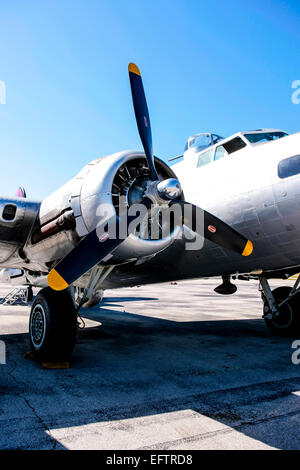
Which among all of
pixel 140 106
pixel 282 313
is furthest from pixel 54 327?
pixel 282 313

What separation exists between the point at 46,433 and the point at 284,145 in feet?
17.8

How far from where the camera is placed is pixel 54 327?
543cm

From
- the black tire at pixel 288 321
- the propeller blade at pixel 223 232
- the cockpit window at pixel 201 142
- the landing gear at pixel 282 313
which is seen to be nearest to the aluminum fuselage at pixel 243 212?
the propeller blade at pixel 223 232

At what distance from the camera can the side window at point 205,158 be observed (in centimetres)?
754

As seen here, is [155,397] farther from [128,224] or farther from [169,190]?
[169,190]

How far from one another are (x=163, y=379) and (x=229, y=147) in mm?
4798

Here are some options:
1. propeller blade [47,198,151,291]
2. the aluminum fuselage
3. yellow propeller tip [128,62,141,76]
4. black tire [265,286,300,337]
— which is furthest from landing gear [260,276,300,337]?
yellow propeller tip [128,62,141,76]

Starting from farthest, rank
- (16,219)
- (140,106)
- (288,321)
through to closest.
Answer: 1. (288,321)
2. (16,219)
3. (140,106)

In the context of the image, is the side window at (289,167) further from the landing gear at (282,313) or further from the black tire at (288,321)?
the black tire at (288,321)

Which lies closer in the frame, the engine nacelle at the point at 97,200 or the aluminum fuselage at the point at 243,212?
the engine nacelle at the point at 97,200

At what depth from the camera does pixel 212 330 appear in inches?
372

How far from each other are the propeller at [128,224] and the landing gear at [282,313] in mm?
2877

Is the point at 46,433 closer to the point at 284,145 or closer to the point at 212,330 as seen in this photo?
the point at 284,145
